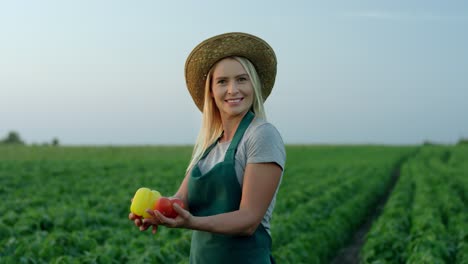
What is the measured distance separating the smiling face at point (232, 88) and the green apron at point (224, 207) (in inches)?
2.8

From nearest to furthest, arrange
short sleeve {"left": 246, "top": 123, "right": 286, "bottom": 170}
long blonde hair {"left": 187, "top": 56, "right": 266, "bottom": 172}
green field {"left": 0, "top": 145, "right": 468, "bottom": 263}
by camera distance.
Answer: short sleeve {"left": 246, "top": 123, "right": 286, "bottom": 170}
long blonde hair {"left": 187, "top": 56, "right": 266, "bottom": 172}
green field {"left": 0, "top": 145, "right": 468, "bottom": 263}

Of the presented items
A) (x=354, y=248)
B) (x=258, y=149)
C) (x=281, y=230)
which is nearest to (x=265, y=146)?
(x=258, y=149)

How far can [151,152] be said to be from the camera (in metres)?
54.8

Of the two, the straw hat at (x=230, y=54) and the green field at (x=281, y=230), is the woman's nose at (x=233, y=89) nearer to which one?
Answer: the straw hat at (x=230, y=54)

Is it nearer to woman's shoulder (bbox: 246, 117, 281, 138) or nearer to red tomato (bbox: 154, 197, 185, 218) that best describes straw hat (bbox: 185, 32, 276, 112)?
woman's shoulder (bbox: 246, 117, 281, 138)

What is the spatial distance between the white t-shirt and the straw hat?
0.35 metres

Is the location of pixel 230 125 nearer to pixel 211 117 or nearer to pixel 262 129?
pixel 211 117

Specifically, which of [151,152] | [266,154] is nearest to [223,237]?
[266,154]

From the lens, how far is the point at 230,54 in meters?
2.69

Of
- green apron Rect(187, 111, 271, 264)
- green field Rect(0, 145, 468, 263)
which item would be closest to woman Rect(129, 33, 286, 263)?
green apron Rect(187, 111, 271, 264)

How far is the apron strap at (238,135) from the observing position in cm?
254

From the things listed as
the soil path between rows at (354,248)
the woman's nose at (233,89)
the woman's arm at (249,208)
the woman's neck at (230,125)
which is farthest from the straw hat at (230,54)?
the soil path between rows at (354,248)

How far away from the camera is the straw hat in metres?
2.70

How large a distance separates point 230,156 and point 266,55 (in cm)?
62
